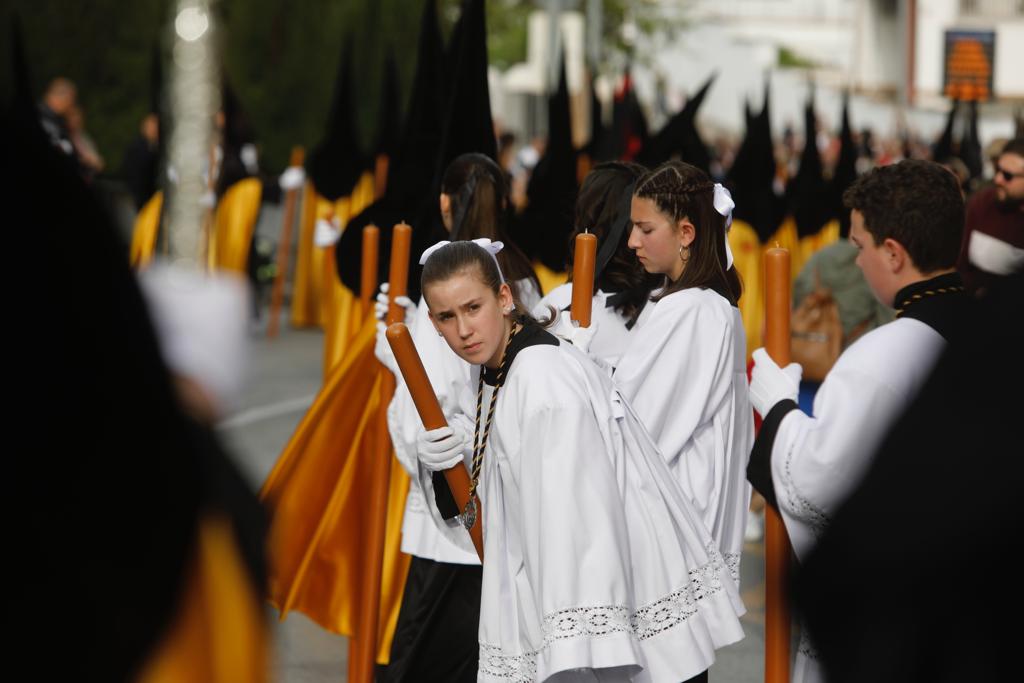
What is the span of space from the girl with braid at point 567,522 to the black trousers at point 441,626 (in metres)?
1.10

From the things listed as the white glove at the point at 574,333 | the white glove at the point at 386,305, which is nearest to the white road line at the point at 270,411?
the white glove at the point at 386,305

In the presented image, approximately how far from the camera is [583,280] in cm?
415

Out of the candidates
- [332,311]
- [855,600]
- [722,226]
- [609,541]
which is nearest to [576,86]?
[332,311]

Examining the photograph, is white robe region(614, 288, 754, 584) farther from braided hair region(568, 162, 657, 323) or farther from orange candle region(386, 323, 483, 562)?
orange candle region(386, 323, 483, 562)

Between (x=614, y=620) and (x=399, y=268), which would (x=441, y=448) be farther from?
(x=399, y=268)

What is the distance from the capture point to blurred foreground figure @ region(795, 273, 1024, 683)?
→ 170cm

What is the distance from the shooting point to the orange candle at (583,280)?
4.13 m

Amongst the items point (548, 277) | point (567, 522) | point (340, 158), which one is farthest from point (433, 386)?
point (340, 158)

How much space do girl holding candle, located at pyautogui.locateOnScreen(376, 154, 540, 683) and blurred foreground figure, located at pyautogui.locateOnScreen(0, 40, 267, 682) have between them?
313 cm

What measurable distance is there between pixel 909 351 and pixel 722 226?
152 centimetres

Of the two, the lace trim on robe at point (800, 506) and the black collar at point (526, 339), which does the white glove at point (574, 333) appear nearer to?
the black collar at point (526, 339)

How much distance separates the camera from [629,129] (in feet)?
40.1

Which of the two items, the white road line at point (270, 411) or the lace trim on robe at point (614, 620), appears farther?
the white road line at point (270, 411)

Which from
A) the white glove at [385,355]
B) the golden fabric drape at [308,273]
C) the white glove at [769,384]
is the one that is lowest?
the golden fabric drape at [308,273]
